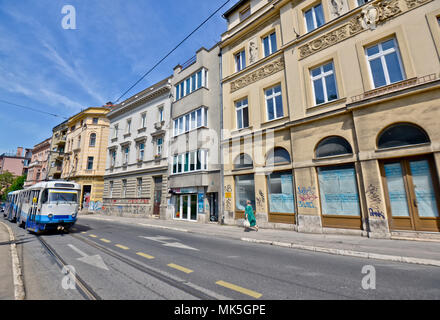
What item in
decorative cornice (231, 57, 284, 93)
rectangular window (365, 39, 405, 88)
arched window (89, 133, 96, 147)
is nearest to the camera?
rectangular window (365, 39, 405, 88)

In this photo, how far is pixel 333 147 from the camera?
1034cm

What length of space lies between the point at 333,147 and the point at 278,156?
10.0 ft

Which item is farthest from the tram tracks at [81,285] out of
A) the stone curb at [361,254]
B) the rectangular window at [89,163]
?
the rectangular window at [89,163]

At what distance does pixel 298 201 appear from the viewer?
1089 cm

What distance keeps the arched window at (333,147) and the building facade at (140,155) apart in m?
13.8

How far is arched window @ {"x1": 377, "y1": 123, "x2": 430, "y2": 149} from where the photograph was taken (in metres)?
8.13

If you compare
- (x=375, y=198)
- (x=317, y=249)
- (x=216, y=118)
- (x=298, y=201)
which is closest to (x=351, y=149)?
(x=375, y=198)

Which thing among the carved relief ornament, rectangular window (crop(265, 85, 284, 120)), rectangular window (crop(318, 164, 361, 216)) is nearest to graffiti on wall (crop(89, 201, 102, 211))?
rectangular window (crop(265, 85, 284, 120))

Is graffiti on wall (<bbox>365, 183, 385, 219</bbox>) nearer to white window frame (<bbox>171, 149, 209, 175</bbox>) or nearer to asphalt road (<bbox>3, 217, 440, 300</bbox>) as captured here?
asphalt road (<bbox>3, 217, 440, 300</bbox>)

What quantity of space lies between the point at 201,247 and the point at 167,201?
39.9ft

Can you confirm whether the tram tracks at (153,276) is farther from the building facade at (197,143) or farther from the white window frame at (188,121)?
the white window frame at (188,121)

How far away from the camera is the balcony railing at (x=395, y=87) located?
8122 millimetres

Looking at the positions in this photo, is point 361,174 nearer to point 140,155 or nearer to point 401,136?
point 401,136

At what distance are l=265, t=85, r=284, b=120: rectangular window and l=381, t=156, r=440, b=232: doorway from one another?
631cm
